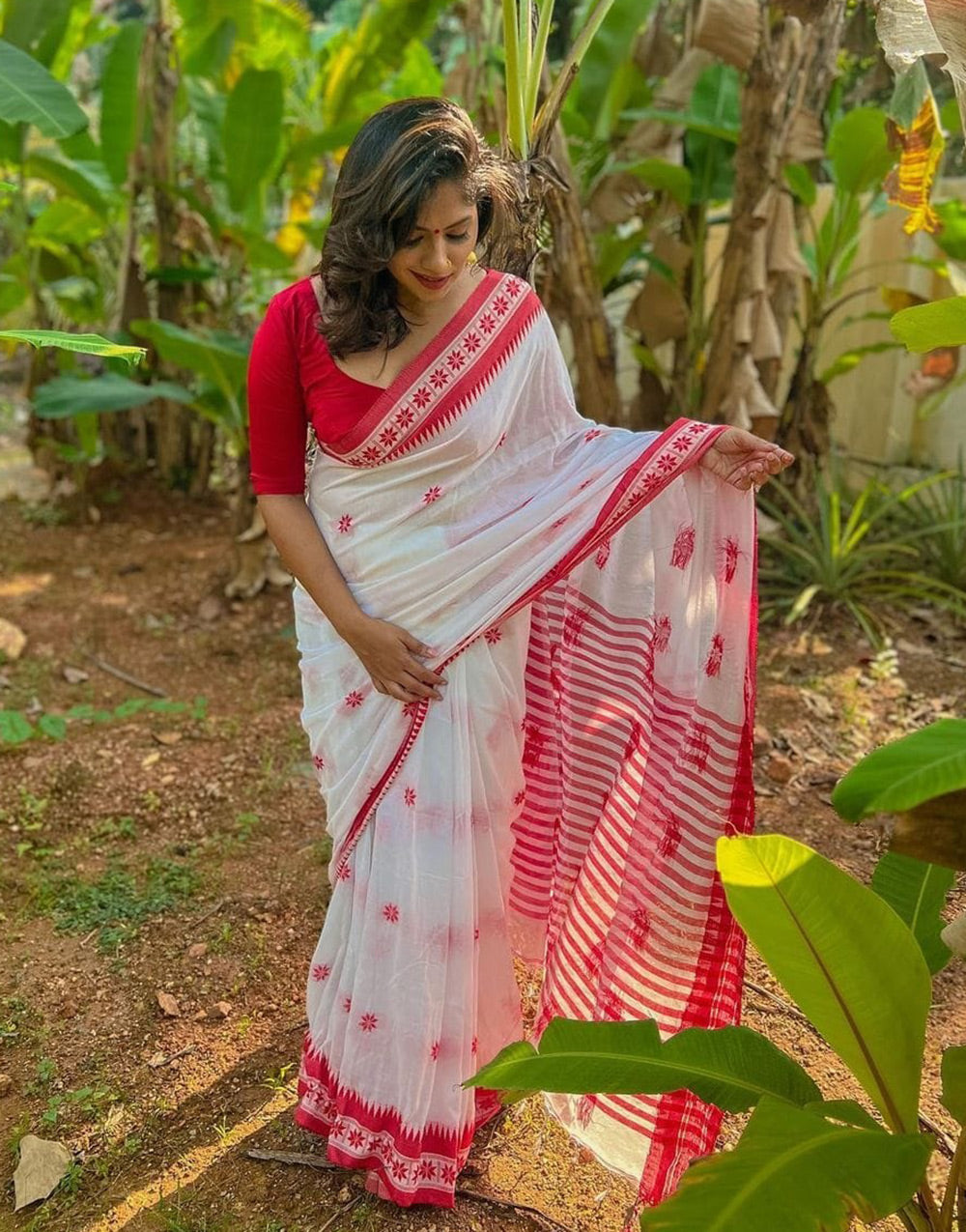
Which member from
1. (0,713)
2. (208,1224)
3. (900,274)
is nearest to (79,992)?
(208,1224)

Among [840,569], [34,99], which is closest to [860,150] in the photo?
[840,569]

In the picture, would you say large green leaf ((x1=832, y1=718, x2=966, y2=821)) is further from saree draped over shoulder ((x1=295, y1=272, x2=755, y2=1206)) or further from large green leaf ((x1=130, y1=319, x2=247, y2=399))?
large green leaf ((x1=130, y1=319, x2=247, y2=399))

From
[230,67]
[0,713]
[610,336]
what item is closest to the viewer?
[0,713]

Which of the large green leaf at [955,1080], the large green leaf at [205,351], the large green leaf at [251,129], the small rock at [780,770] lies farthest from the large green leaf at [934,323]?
the large green leaf at [251,129]

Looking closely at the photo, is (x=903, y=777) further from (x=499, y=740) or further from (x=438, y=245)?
(x=438, y=245)

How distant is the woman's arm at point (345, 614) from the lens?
166cm

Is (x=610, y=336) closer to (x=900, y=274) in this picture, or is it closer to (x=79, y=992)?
(x=900, y=274)

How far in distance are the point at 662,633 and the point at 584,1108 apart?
0.78 meters

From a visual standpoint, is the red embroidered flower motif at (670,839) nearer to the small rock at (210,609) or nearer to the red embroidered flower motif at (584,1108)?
the red embroidered flower motif at (584,1108)

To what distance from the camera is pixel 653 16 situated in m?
5.02

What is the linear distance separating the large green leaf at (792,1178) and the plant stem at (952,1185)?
0.18 meters

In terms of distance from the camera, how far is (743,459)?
171 cm

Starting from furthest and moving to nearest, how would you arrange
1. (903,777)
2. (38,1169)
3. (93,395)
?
(93,395) → (38,1169) → (903,777)

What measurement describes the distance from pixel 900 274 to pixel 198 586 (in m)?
3.54
